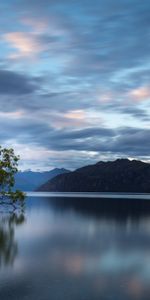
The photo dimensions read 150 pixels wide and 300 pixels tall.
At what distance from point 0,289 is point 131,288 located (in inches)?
427

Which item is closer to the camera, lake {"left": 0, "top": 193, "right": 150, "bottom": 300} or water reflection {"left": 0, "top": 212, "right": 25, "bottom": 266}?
lake {"left": 0, "top": 193, "right": 150, "bottom": 300}

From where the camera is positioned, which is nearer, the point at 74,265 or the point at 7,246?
the point at 74,265

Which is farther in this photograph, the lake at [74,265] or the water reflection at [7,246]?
the water reflection at [7,246]

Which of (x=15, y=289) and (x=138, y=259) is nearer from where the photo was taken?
(x=15, y=289)

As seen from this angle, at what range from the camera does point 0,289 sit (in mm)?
34438

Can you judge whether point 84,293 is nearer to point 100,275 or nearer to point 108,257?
point 100,275

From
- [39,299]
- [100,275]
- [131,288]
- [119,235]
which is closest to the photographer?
[39,299]

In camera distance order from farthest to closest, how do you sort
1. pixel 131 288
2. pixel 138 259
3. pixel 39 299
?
pixel 138 259 < pixel 131 288 < pixel 39 299

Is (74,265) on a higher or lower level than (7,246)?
lower

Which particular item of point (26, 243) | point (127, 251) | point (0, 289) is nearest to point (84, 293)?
point (0, 289)

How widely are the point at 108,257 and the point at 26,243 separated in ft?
57.8

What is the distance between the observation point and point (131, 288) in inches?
1426

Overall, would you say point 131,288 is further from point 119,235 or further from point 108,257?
point 119,235

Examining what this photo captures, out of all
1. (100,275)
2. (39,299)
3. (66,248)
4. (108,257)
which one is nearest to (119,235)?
(66,248)
